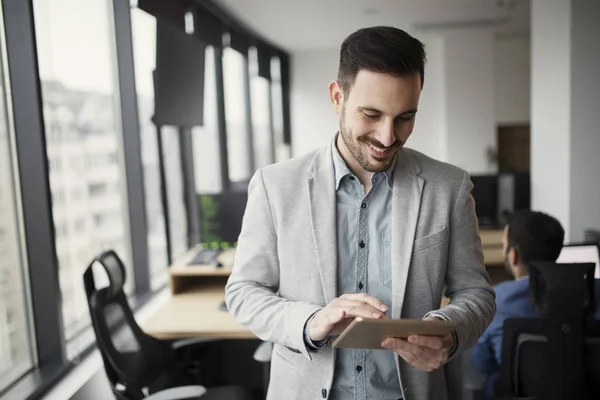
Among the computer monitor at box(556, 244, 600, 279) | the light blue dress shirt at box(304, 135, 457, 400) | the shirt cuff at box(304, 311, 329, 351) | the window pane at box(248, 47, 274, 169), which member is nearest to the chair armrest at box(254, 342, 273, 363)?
the light blue dress shirt at box(304, 135, 457, 400)

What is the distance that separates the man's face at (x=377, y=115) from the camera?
46.6 inches

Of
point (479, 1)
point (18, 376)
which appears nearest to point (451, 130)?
point (479, 1)

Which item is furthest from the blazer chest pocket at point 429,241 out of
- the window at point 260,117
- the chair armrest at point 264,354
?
the window at point 260,117

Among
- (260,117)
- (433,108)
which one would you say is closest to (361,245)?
(260,117)

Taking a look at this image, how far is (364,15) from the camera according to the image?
686cm

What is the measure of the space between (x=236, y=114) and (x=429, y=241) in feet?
19.1

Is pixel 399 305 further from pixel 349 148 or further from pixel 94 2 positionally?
pixel 94 2

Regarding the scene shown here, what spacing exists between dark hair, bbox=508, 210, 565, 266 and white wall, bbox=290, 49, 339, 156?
741 centimetres

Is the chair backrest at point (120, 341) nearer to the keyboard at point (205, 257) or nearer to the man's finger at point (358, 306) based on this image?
the keyboard at point (205, 257)

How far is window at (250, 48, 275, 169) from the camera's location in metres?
7.73

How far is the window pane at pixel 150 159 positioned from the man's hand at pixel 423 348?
292 cm

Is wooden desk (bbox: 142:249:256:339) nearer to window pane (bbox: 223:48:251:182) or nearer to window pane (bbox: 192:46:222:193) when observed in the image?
window pane (bbox: 192:46:222:193)

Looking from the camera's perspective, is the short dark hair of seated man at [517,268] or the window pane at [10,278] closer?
the short dark hair of seated man at [517,268]

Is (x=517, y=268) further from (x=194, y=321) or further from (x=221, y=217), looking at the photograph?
(x=221, y=217)
